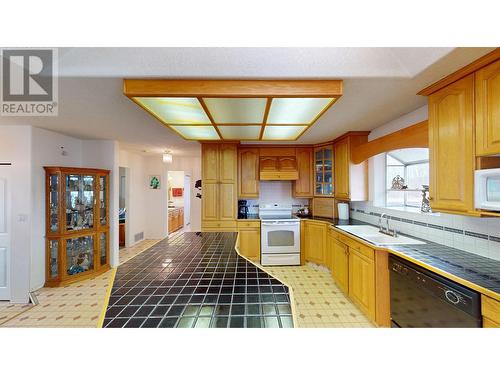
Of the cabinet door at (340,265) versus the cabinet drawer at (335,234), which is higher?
the cabinet drawer at (335,234)

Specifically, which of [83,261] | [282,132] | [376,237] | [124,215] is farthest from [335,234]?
[124,215]

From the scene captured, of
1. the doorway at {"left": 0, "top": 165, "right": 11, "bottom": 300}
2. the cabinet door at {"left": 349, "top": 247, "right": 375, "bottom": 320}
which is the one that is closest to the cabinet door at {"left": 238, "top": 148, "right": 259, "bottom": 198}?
the cabinet door at {"left": 349, "top": 247, "right": 375, "bottom": 320}

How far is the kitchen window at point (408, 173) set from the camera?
235 centimetres

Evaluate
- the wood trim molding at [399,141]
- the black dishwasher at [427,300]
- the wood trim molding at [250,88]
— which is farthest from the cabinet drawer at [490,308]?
the wood trim molding at [250,88]

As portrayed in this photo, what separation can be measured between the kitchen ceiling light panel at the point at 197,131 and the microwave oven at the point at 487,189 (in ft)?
6.95

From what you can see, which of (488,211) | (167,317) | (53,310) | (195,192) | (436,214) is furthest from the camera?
(195,192)

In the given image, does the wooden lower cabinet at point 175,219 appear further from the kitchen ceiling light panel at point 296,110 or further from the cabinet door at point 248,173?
the kitchen ceiling light panel at point 296,110

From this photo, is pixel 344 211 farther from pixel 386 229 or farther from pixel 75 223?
pixel 75 223

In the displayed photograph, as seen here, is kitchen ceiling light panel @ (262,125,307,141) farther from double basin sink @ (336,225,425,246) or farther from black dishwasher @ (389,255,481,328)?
black dishwasher @ (389,255,481,328)

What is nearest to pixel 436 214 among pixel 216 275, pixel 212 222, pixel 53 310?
pixel 216 275

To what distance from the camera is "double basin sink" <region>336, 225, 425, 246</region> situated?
199 cm
